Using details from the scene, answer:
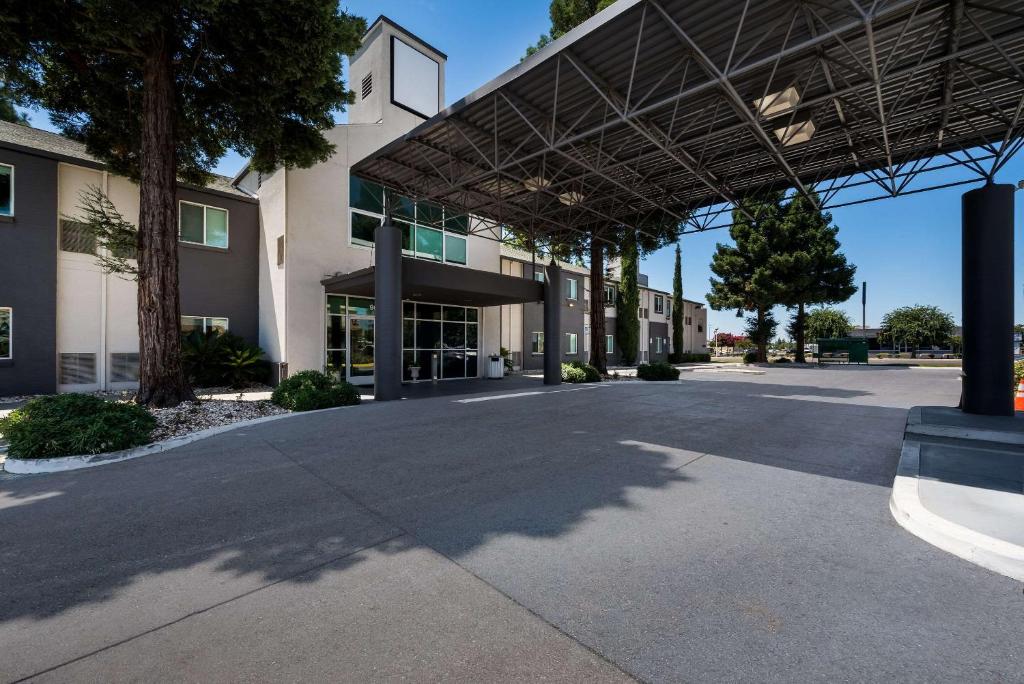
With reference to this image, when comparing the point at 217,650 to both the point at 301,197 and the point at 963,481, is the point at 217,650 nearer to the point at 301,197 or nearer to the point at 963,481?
the point at 963,481

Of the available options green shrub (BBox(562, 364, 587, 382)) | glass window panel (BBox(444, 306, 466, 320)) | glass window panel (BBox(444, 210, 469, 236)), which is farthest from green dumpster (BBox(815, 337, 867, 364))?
glass window panel (BBox(444, 210, 469, 236))

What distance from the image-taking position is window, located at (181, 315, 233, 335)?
47.7 ft

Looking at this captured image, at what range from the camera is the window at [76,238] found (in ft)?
42.1

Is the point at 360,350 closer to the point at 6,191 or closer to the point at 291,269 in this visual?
the point at 291,269

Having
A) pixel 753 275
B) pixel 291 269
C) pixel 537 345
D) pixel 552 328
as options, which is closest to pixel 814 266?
pixel 753 275

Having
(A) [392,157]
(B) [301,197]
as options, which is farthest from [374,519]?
(B) [301,197]

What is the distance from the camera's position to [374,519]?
402cm

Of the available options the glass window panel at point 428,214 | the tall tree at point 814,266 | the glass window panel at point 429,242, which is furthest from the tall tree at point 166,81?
the tall tree at point 814,266

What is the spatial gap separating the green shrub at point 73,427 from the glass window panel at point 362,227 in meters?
10.3

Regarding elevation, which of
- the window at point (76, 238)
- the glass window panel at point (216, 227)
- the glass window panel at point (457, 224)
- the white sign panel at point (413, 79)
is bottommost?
the window at point (76, 238)

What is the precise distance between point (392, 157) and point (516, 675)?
45.7 feet

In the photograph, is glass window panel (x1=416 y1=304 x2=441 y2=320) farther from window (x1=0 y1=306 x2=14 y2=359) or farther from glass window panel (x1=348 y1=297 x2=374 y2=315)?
window (x1=0 y1=306 x2=14 y2=359)

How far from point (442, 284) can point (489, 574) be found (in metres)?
11.0

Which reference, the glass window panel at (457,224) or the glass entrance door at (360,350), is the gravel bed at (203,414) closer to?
the glass entrance door at (360,350)
